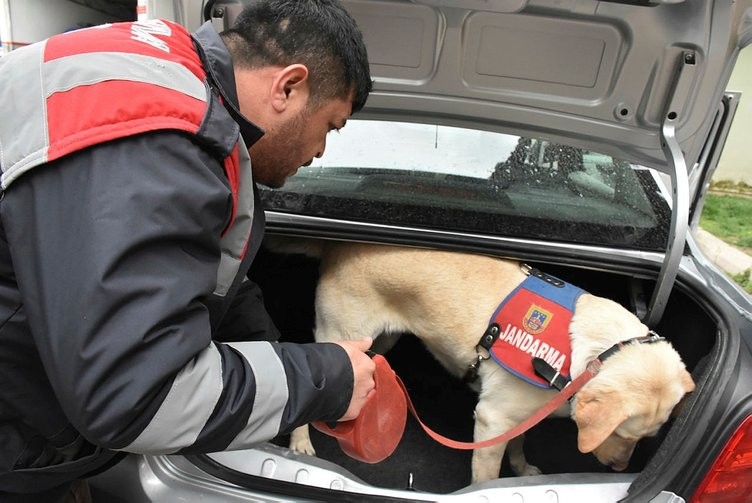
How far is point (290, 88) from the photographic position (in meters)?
1.13

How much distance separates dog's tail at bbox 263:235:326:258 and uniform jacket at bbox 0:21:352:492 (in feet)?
3.77

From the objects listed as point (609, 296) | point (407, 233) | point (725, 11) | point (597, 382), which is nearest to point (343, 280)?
point (407, 233)

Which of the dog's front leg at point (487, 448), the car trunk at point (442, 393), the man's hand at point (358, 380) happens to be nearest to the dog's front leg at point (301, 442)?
the car trunk at point (442, 393)

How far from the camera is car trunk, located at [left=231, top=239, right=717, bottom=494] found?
177 centimetres

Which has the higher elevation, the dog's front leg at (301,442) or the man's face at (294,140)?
the man's face at (294,140)

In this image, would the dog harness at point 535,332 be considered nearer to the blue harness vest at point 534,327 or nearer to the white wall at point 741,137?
the blue harness vest at point 534,327

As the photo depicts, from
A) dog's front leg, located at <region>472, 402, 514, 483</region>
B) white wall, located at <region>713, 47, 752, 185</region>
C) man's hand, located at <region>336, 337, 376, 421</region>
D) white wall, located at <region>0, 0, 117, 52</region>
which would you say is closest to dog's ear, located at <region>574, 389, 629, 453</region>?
dog's front leg, located at <region>472, 402, 514, 483</region>

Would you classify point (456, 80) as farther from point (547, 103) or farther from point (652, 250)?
point (652, 250)

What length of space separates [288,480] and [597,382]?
915 mm

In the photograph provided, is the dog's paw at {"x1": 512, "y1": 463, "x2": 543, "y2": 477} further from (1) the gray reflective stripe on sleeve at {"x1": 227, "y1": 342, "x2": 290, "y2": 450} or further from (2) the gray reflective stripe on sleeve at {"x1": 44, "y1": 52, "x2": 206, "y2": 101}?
(2) the gray reflective stripe on sleeve at {"x1": 44, "y1": 52, "x2": 206, "y2": 101}

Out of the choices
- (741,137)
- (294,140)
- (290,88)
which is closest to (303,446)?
(294,140)

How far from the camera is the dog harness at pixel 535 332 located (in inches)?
65.6

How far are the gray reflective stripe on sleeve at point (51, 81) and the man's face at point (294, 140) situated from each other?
28 cm

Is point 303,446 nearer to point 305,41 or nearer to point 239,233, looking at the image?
point 239,233
